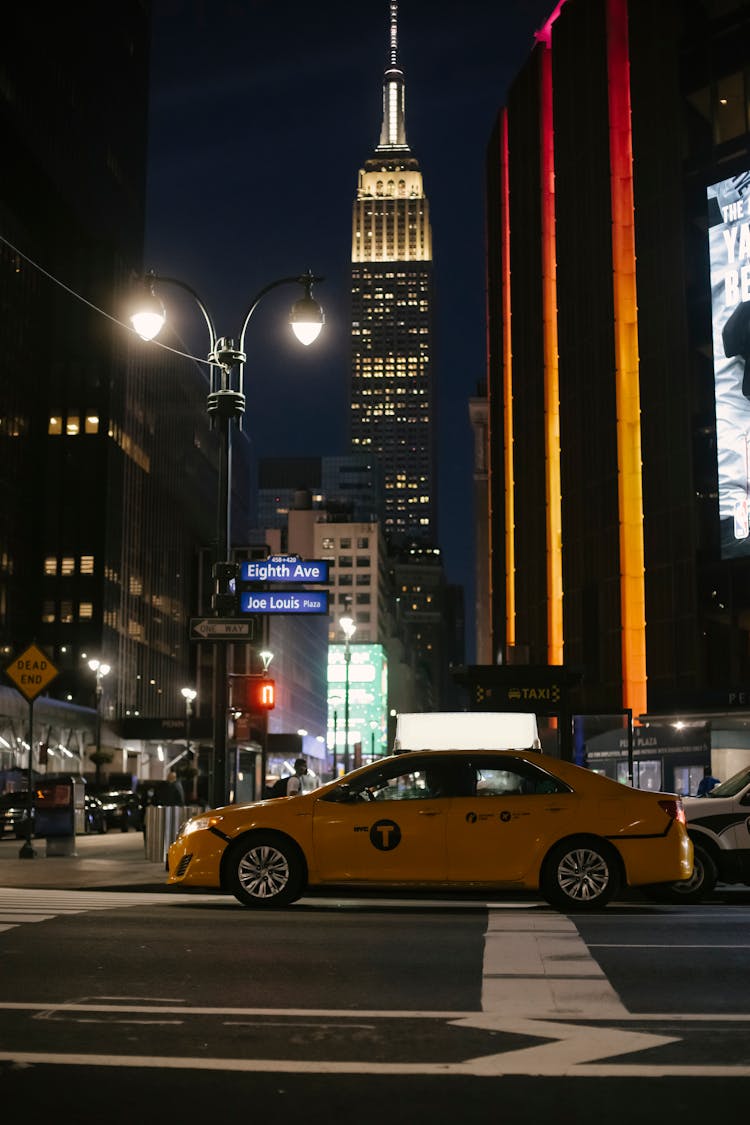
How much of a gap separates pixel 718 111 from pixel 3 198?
75.6 m

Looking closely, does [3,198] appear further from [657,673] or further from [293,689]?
[657,673]

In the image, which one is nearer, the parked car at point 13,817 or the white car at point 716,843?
the white car at point 716,843

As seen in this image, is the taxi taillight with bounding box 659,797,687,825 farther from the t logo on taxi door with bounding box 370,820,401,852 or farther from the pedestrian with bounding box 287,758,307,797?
the pedestrian with bounding box 287,758,307,797

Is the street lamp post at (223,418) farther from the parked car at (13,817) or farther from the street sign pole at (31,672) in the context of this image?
the parked car at (13,817)

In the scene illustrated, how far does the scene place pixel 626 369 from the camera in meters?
58.4

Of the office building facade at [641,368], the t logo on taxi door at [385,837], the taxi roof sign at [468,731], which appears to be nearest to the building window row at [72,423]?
the office building facade at [641,368]

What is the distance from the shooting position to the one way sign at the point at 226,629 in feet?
63.5

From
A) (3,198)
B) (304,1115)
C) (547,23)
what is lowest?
(304,1115)

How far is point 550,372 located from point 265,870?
185 feet

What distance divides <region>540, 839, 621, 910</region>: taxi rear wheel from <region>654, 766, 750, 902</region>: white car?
2876 millimetres

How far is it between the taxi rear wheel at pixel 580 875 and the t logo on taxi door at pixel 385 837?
1.45 metres

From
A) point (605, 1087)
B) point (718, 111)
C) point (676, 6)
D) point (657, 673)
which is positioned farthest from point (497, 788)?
point (676, 6)

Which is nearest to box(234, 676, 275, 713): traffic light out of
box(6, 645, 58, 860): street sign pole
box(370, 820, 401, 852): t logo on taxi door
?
box(6, 645, 58, 860): street sign pole

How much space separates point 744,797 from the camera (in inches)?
618
